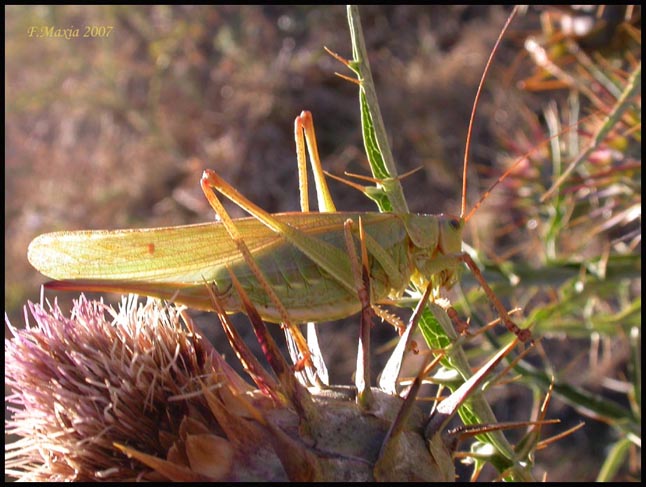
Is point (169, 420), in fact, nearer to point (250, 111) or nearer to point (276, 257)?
point (276, 257)

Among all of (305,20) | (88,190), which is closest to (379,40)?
(305,20)

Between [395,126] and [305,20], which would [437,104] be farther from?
[305,20]

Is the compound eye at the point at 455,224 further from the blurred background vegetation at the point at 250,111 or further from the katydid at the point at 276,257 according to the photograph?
the blurred background vegetation at the point at 250,111

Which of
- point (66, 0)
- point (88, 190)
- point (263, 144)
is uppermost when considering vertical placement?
point (66, 0)

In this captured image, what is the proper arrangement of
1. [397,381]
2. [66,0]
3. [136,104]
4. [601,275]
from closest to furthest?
[397,381] < [601,275] < [66,0] < [136,104]

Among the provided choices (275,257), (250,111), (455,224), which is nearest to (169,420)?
(275,257)

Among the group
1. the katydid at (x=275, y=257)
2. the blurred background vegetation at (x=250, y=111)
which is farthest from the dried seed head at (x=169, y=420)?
the blurred background vegetation at (x=250, y=111)

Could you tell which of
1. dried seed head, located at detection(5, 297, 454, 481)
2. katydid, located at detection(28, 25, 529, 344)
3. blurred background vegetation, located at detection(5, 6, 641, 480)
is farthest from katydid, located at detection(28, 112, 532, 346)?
blurred background vegetation, located at detection(5, 6, 641, 480)
